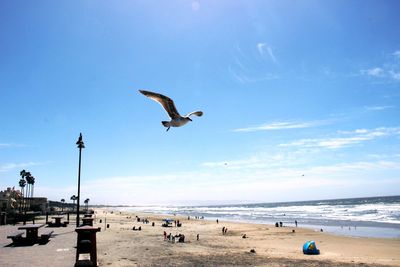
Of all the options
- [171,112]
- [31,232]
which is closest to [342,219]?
[31,232]

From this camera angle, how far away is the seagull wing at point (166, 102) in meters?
8.85

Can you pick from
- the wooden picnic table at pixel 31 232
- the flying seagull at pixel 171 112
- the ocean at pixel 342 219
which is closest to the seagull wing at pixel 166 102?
the flying seagull at pixel 171 112

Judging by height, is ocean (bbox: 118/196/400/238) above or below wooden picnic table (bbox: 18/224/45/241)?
below

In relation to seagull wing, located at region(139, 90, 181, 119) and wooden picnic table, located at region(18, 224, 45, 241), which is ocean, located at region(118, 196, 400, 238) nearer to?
wooden picnic table, located at region(18, 224, 45, 241)

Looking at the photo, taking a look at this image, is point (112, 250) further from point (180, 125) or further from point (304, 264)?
point (180, 125)

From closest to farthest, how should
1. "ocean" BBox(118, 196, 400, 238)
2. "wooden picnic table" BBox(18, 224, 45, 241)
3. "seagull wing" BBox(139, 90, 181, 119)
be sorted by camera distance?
"seagull wing" BBox(139, 90, 181, 119) < "wooden picnic table" BBox(18, 224, 45, 241) < "ocean" BBox(118, 196, 400, 238)

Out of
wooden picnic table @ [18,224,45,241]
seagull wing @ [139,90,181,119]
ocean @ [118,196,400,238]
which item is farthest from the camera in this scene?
ocean @ [118,196,400,238]

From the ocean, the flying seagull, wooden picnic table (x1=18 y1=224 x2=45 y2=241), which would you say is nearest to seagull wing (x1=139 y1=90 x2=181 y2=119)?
the flying seagull

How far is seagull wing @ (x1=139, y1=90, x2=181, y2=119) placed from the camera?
8852 mm

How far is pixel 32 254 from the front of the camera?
62.7ft

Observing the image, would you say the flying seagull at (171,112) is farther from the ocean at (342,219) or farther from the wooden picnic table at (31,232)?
the ocean at (342,219)

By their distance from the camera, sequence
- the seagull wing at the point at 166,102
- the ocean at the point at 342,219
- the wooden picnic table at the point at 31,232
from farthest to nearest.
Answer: the ocean at the point at 342,219, the wooden picnic table at the point at 31,232, the seagull wing at the point at 166,102

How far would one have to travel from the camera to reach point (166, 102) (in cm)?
A: 925

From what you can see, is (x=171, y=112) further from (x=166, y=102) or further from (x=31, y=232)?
(x=31, y=232)
